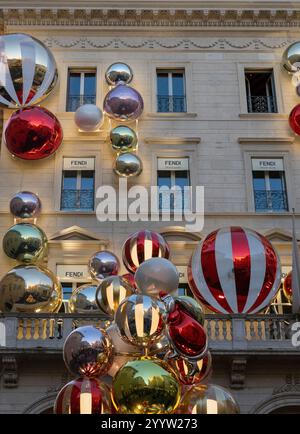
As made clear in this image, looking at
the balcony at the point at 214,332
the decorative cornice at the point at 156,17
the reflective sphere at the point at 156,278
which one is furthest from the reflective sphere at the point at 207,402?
the decorative cornice at the point at 156,17

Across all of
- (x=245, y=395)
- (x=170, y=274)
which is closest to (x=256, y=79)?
(x=245, y=395)

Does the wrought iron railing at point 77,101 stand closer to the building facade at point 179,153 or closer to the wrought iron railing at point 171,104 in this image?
the building facade at point 179,153

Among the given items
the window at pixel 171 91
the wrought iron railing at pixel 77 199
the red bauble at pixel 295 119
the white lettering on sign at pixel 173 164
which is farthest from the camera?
the window at pixel 171 91

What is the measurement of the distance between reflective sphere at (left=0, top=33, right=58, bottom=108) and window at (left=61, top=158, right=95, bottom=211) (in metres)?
2.88

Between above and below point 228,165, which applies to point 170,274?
below

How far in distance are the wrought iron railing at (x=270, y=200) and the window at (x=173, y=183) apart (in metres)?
1.92

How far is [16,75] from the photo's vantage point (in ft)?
48.4

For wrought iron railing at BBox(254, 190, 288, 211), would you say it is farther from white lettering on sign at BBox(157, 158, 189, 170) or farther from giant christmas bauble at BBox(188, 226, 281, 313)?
giant christmas bauble at BBox(188, 226, 281, 313)

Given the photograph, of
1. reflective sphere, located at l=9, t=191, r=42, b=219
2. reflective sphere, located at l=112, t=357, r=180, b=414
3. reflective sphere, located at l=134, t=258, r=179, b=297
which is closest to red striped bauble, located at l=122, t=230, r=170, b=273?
reflective sphere, located at l=134, t=258, r=179, b=297

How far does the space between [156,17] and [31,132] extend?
6.36 m

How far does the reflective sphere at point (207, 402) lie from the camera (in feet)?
24.1

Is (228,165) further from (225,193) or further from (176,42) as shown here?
(176,42)

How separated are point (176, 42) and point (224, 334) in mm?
9773
